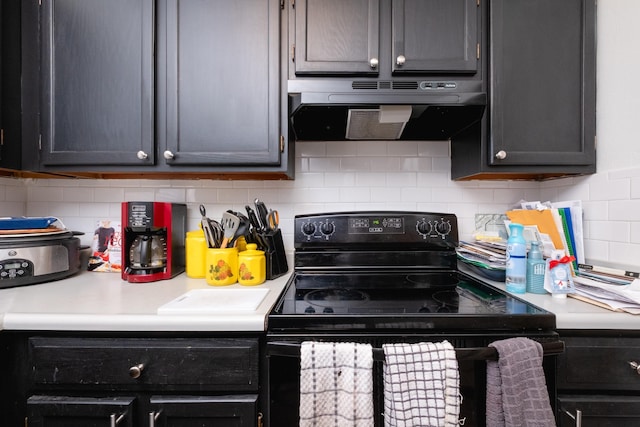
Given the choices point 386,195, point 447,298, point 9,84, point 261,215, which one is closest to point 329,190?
point 386,195

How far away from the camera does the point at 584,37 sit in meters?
1.20

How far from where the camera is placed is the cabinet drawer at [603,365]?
843 mm

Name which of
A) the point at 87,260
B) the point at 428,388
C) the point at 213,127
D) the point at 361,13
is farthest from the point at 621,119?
the point at 87,260

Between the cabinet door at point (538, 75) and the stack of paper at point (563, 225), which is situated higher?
the cabinet door at point (538, 75)

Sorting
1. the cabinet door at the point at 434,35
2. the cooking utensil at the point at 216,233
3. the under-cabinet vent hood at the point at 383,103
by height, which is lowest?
the cooking utensil at the point at 216,233

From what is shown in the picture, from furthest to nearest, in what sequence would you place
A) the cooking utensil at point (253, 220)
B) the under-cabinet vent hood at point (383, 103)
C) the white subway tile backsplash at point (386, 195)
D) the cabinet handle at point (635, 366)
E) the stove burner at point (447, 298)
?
the white subway tile backsplash at point (386, 195) < the cooking utensil at point (253, 220) < the under-cabinet vent hood at point (383, 103) < the stove burner at point (447, 298) < the cabinet handle at point (635, 366)

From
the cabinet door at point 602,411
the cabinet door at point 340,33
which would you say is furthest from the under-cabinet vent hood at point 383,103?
the cabinet door at point 602,411

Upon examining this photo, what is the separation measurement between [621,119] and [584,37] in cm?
36

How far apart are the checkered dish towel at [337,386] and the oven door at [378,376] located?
0.07 m

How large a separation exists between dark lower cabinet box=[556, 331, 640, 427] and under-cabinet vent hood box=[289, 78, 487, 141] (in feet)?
2.73

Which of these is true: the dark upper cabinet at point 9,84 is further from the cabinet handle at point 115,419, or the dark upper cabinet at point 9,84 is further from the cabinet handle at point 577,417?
the cabinet handle at point 577,417

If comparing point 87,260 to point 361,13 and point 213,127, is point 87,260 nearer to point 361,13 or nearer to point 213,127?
point 213,127

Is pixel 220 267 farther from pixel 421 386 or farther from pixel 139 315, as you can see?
pixel 421 386

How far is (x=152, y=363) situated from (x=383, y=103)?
43.6 inches
